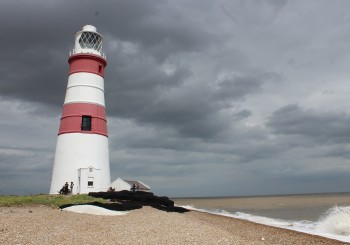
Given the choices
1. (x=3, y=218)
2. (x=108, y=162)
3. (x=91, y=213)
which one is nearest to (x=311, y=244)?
(x=91, y=213)

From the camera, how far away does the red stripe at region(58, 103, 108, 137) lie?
24953mm

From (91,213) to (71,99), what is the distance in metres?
11.7

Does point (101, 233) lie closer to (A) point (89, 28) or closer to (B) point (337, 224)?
(B) point (337, 224)

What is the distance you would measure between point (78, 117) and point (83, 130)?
1040 millimetres

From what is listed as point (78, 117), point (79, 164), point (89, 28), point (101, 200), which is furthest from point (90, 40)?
point (101, 200)

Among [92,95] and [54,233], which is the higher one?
[92,95]

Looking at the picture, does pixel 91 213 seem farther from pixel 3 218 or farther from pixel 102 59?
pixel 102 59

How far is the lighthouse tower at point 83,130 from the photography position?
965 inches

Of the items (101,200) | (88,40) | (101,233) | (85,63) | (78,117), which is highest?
(88,40)

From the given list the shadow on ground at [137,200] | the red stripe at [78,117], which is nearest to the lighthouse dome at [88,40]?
the red stripe at [78,117]

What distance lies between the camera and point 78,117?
25.0 meters

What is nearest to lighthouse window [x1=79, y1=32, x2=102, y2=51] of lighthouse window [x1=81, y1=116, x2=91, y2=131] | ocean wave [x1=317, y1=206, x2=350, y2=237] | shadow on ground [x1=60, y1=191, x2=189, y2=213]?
lighthouse window [x1=81, y1=116, x2=91, y2=131]

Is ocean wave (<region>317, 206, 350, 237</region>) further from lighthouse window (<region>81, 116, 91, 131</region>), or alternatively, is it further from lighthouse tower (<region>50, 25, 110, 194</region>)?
lighthouse window (<region>81, 116, 91, 131</region>)

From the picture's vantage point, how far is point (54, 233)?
10609 millimetres
